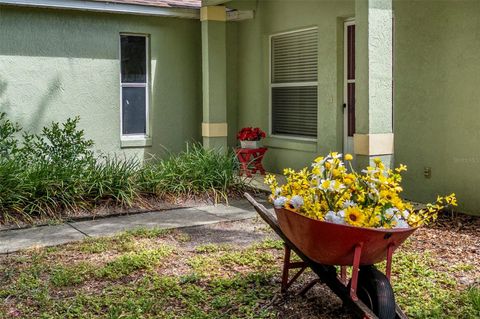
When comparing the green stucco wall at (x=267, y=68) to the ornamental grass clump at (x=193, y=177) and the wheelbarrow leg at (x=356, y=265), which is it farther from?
Result: the wheelbarrow leg at (x=356, y=265)

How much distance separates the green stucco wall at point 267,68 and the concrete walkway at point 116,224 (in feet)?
7.82

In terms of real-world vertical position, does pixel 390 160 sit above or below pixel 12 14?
below

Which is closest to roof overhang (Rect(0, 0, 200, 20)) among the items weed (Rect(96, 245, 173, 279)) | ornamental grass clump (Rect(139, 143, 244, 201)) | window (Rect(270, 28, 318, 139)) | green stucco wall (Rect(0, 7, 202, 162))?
green stucco wall (Rect(0, 7, 202, 162))

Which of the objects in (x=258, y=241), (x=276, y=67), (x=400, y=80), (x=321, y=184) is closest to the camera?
(x=321, y=184)

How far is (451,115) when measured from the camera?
793 centimetres

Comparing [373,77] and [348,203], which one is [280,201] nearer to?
[348,203]

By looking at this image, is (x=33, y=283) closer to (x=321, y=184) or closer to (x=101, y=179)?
(x=321, y=184)

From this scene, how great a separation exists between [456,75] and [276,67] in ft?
13.4

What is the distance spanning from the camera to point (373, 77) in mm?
6973

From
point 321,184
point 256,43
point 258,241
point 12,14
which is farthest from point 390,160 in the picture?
point 12,14

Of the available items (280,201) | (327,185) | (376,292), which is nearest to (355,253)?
(376,292)

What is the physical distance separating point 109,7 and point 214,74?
200 centimetres

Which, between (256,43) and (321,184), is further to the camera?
(256,43)

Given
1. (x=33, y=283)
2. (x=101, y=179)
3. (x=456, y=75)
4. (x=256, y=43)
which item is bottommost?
(x=33, y=283)
